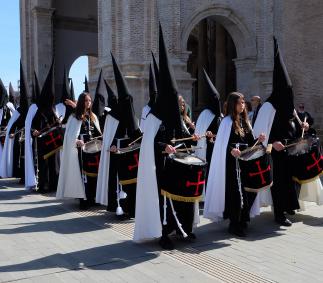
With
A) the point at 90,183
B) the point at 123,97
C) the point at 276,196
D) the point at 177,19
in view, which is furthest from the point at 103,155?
the point at 177,19

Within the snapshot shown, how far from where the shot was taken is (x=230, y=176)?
651 centimetres

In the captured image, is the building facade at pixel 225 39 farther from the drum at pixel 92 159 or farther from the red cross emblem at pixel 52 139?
the drum at pixel 92 159

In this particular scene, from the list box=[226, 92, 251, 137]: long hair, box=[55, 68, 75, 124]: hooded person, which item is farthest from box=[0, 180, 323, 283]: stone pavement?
box=[55, 68, 75, 124]: hooded person

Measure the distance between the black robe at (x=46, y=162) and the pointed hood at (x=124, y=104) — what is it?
318cm

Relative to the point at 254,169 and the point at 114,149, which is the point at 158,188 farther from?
the point at 114,149

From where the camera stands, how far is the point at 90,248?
19.9 ft

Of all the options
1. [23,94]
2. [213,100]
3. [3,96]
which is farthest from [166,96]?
[3,96]

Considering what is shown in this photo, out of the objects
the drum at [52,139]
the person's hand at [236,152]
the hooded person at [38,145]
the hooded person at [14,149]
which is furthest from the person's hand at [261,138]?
the hooded person at [14,149]

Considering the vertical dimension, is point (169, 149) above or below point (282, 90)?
below

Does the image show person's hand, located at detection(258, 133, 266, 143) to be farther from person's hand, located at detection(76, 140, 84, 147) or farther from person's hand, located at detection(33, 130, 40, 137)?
person's hand, located at detection(33, 130, 40, 137)

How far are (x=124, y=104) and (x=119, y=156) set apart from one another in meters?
0.80

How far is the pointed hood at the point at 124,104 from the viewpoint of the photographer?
23.3ft

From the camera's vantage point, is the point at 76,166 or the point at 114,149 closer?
the point at 114,149

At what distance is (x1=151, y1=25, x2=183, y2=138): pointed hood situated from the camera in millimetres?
5641
